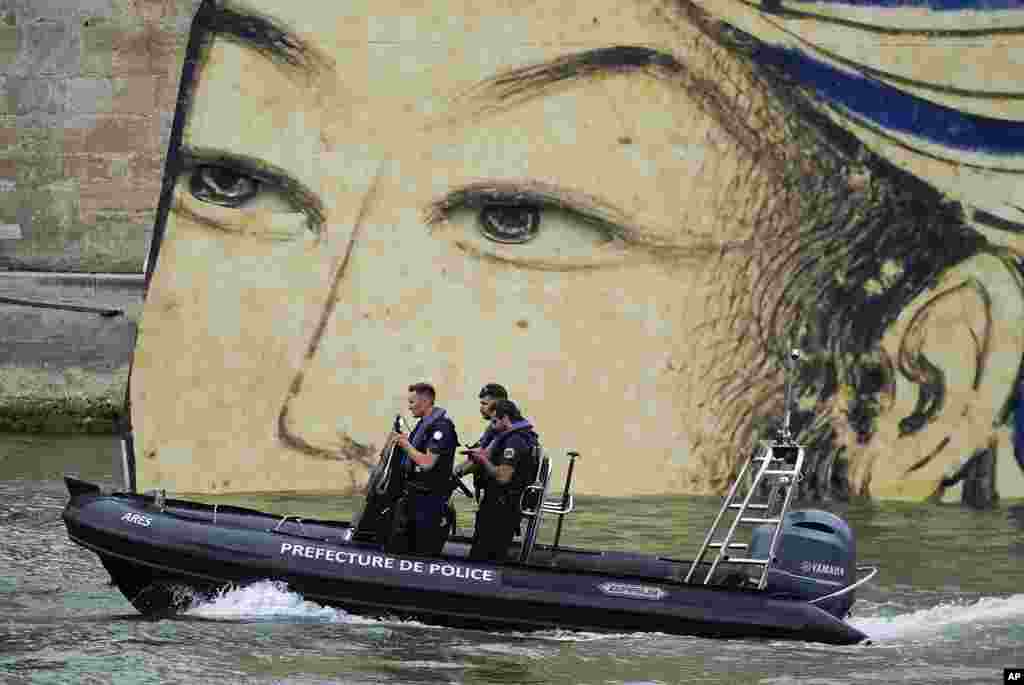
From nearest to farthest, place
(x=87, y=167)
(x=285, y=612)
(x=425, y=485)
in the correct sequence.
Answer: (x=285, y=612), (x=425, y=485), (x=87, y=167)

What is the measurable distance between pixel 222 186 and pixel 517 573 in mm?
7002

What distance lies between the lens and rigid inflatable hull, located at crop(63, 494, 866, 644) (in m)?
11.9

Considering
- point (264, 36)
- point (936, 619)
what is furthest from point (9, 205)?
point (936, 619)

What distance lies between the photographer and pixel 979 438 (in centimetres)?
1775

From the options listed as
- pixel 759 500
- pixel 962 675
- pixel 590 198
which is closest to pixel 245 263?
pixel 590 198

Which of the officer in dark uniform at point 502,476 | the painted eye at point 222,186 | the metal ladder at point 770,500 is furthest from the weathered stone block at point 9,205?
the metal ladder at point 770,500

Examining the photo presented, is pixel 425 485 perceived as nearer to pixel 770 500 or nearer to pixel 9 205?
pixel 770 500

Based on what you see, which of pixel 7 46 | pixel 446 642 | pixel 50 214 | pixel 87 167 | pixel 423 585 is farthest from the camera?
pixel 50 214

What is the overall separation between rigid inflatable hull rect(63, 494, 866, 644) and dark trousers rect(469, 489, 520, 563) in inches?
10.1

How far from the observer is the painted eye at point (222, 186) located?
17.9 m

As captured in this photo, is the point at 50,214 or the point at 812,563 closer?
the point at 812,563

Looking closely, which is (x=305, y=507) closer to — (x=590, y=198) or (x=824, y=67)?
(x=590, y=198)

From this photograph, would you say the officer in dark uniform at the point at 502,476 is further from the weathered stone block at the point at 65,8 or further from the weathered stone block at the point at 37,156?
the weathered stone block at the point at 65,8

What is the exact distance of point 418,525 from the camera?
12.3 meters
